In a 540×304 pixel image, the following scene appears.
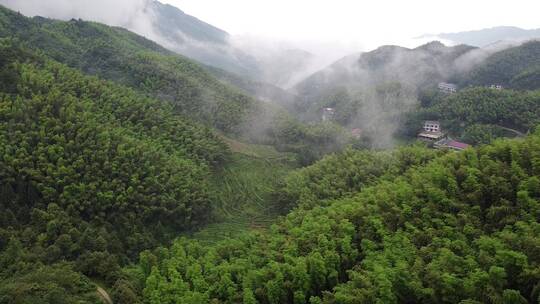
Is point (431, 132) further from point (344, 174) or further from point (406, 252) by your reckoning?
point (406, 252)

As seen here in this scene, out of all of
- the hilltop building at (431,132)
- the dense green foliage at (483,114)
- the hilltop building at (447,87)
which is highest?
the hilltop building at (447,87)

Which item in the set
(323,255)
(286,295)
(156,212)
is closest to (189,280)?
(286,295)

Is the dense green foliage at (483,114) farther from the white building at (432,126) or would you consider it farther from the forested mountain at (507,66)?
the forested mountain at (507,66)

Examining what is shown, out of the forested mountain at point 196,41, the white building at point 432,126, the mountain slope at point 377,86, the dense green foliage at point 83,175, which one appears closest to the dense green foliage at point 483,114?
the white building at point 432,126

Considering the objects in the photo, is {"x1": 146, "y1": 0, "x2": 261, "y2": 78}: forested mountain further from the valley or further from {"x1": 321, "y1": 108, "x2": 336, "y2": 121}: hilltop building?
the valley

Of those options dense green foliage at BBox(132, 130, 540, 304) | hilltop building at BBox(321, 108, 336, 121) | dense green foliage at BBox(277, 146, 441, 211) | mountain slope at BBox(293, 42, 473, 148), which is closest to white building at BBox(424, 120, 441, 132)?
mountain slope at BBox(293, 42, 473, 148)
